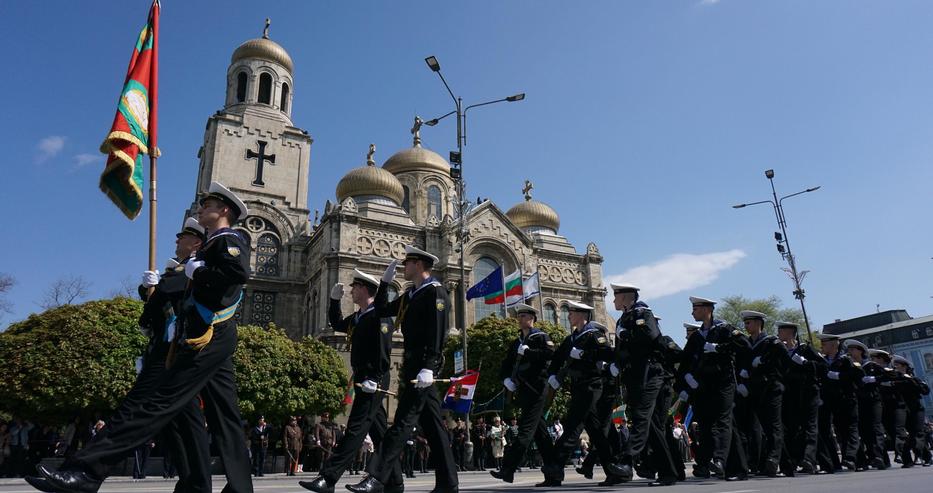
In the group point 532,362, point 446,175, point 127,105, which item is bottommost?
point 532,362

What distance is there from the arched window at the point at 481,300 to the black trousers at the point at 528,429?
29.4 meters

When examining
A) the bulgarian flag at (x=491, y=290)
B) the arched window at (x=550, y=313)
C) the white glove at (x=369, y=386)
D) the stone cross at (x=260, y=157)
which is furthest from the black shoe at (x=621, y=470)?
the stone cross at (x=260, y=157)

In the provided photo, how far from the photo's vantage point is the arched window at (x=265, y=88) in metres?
43.7

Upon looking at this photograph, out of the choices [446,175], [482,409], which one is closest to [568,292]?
[446,175]

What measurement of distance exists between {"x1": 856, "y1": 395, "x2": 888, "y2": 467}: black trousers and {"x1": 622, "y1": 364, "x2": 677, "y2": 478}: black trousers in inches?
223

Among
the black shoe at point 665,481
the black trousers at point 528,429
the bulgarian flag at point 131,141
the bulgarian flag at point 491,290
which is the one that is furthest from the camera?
the bulgarian flag at point 491,290

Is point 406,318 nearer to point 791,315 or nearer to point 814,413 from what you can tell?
point 814,413

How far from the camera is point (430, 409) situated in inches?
223

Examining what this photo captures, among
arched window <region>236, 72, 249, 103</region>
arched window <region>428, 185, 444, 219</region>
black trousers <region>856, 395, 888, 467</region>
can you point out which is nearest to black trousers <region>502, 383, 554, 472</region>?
black trousers <region>856, 395, 888, 467</region>

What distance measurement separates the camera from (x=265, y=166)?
40.6m

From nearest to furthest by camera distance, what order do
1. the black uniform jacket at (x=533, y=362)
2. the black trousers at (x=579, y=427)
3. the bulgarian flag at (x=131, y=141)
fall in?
1. the black trousers at (x=579, y=427)
2. the bulgarian flag at (x=131, y=141)
3. the black uniform jacket at (x=533, y=362)

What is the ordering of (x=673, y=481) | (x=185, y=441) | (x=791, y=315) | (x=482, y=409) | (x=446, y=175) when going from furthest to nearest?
(x=791, y=315) → (x=446, y=175) → (x=482, y=409) → (x=673, y=481) → (x=185, y=441)

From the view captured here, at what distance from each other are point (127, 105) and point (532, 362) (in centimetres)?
642

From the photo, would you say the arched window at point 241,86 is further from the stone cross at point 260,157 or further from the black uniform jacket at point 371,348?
the black uniform jacket at point 371,348
